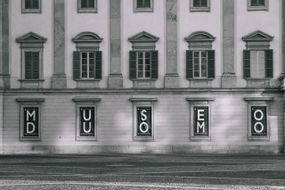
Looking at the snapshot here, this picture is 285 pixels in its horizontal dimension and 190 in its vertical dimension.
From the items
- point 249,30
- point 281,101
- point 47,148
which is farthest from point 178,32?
point 47,148

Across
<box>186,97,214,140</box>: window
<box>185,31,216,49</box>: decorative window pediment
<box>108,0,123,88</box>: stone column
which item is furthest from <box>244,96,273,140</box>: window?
Result: <box>108,0,123,88</box>: stone column

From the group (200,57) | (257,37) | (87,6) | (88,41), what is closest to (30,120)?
(88,41)

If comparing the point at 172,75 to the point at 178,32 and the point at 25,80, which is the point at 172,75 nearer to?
the point at 178,32

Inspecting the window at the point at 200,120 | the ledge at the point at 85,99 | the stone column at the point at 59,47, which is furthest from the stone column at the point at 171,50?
the stone column at the point at 59,47

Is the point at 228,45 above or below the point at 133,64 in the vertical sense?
above

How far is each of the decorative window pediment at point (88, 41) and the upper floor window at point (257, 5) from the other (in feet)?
29.1

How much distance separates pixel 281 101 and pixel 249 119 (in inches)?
82.5

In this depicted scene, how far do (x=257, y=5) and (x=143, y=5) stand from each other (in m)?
6.64

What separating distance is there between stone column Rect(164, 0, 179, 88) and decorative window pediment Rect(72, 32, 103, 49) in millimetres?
3989

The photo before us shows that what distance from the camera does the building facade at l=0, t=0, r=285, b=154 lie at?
42000mm

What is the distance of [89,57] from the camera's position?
140 feet

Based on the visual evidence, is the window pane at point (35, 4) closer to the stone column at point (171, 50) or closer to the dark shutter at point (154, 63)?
the dark shutter at point (154, 63)

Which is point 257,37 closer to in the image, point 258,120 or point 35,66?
point 258,120

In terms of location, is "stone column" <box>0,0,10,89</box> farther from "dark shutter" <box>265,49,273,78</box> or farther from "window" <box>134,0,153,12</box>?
"dark shutter" <box>265,49,273,78</box>
